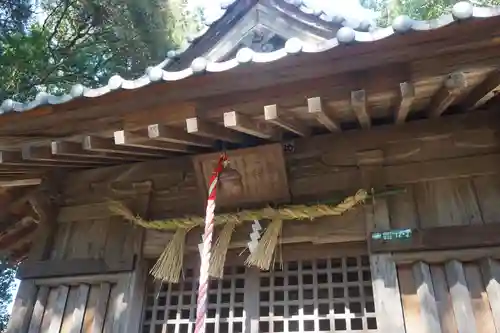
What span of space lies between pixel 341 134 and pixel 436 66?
3.45ft

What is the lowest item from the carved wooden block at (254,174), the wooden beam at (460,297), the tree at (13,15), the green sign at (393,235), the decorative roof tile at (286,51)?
the wooden beam at (460,297)

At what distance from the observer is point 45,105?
2979 millimetres

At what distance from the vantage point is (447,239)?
281cm

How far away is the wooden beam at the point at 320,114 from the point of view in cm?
257

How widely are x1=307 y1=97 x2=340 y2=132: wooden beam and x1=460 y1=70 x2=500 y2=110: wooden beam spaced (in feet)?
2.79

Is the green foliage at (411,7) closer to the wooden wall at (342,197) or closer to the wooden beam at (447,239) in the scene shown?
the wooden wall at (342,197)

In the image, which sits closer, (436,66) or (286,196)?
(436,66)

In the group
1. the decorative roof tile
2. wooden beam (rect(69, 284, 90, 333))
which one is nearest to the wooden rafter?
the decorative roof tile

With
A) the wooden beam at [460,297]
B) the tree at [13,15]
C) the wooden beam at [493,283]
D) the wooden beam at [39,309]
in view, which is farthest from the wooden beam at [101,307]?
the tree at [13,15]

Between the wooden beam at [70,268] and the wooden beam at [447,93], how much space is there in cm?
239

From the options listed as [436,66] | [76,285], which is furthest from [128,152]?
[436,66]

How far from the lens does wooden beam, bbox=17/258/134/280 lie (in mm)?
3412

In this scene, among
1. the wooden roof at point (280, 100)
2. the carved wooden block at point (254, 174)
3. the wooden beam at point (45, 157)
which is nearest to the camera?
the wooden roof at point (280, 100)

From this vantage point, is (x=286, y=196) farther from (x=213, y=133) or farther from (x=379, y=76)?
(x=379, y=76)
